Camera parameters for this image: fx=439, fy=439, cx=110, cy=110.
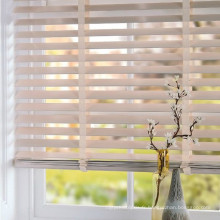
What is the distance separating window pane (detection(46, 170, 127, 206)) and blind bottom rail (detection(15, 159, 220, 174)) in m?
0.24

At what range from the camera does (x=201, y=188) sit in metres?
2.49

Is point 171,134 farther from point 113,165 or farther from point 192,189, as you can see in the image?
point 192,189

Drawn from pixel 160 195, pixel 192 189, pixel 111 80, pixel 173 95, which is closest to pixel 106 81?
pixel 111 80

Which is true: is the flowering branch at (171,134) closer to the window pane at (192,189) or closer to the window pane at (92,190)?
the window pane at (92,190)

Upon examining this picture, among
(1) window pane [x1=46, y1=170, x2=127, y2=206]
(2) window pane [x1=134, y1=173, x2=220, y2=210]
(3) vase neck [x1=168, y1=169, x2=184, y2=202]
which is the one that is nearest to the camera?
(3) vase neck [x1=168, y1=169, x2=184, y2=202]

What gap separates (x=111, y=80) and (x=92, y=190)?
717mm

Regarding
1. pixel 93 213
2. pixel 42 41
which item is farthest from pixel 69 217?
pixel 42 41

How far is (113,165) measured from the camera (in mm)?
1800

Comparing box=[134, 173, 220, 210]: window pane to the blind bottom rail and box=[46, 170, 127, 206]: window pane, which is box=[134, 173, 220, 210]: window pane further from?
the blind bottom rail

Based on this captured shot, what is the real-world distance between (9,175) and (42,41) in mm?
597

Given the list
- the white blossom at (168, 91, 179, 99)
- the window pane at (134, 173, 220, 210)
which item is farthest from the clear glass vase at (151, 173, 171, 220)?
the window pane at (134, 173, 220, 210)

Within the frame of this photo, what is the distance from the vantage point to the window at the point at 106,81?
174 centimetres

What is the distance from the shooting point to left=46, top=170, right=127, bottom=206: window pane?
2.13 m

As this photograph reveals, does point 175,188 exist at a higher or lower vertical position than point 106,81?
lower
